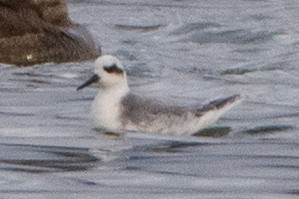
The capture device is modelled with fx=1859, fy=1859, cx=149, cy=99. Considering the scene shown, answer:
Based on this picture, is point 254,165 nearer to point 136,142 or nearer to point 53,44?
point 136,142

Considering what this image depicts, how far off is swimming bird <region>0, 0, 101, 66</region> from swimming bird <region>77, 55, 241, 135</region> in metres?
4.78

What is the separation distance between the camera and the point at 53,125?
17.9 m

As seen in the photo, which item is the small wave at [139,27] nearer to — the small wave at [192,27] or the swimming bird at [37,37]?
the small wave at [192,27]

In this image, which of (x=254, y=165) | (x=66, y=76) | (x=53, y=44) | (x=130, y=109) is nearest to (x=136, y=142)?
(x=130, y=109)

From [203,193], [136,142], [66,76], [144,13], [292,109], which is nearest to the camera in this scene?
[203,193]

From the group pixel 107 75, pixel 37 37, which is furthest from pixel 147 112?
pixel 37 37

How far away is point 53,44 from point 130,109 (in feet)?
17.4

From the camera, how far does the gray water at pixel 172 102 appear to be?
50.3 feet

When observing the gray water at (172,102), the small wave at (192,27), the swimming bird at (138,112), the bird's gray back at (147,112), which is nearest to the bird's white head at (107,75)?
the swimming bird at (138,112)

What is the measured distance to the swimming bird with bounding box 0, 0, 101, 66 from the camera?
2242 cm

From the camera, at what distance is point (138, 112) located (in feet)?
57.2

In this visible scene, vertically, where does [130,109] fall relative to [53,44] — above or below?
below

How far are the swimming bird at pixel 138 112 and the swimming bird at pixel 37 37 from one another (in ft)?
15.7

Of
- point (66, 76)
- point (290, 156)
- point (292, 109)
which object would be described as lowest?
point (290, 156)
